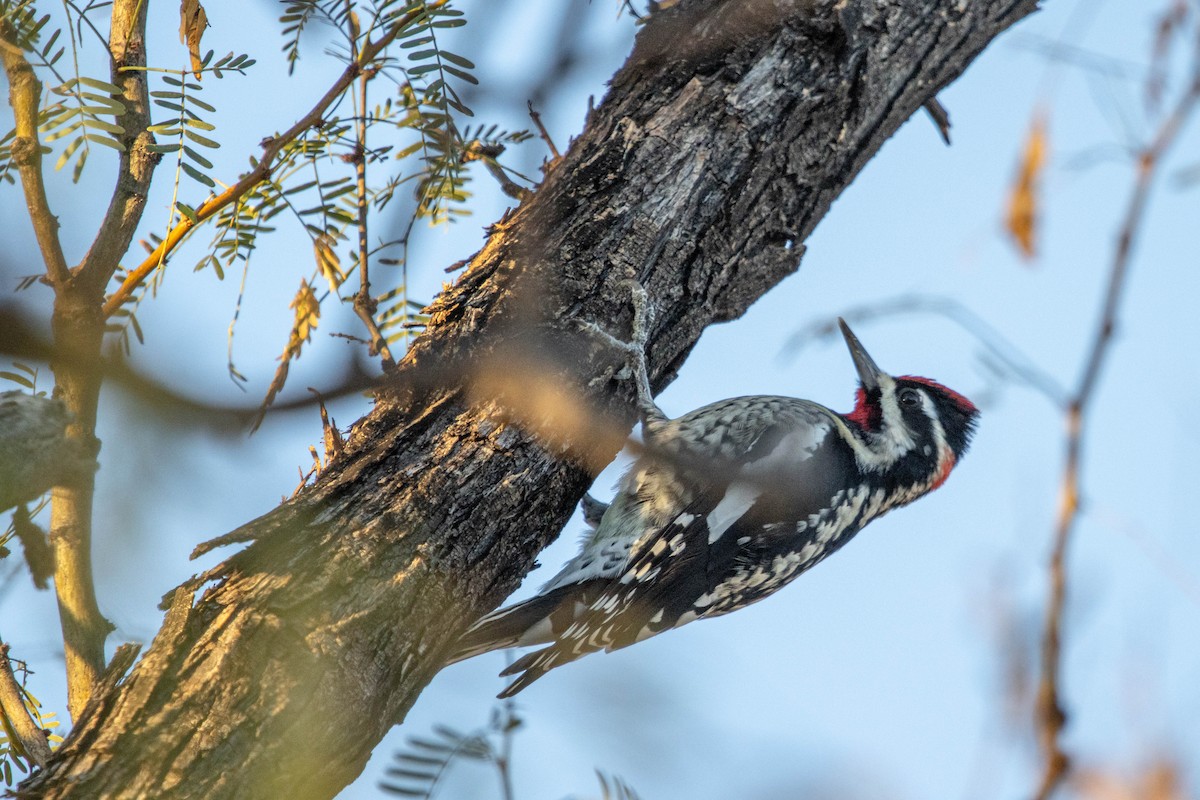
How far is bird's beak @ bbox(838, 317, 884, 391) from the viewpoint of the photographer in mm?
4699

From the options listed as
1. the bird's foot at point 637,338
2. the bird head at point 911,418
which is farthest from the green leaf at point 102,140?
the bird head at point 911,418

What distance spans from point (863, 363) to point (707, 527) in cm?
137

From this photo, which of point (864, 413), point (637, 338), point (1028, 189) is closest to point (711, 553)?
point (637, 338)

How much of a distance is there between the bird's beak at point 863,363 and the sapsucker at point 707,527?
0.41 metres

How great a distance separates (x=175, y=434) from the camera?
0.86 meters

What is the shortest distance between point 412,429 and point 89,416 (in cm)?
118

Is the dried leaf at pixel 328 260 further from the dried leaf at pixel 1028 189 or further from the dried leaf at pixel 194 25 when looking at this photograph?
the dried leaf at pixel 1028 189

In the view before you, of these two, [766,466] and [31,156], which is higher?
[31,156]

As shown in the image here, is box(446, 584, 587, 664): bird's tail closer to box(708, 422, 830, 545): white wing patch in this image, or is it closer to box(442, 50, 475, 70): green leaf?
box(708, 422, 830, 545): white wing patch

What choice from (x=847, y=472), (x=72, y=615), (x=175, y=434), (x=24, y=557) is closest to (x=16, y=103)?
(x=24, y=557)

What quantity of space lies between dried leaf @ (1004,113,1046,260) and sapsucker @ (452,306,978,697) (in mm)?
1236

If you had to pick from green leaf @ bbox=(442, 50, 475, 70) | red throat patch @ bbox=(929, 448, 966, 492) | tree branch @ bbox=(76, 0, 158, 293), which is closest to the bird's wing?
red throat patch @ bbox=(929, 448, 966, 492)

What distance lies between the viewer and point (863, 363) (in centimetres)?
475

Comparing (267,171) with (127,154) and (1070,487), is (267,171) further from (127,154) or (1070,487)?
(1070,487)
